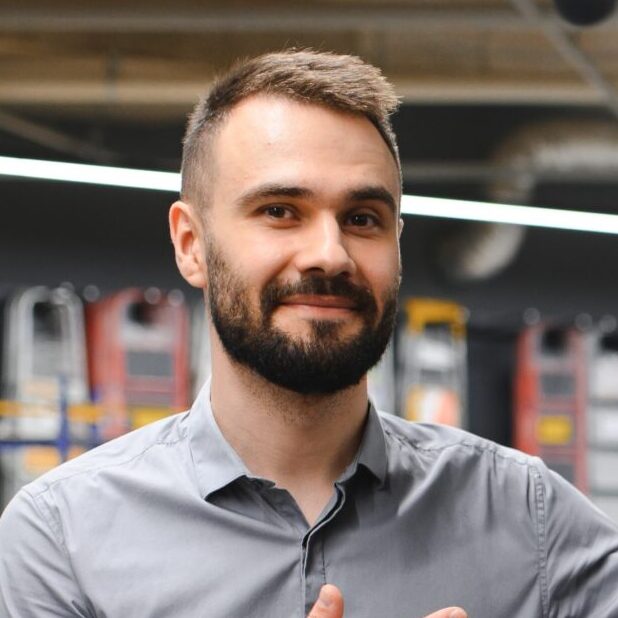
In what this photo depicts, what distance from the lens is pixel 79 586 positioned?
4.74ft

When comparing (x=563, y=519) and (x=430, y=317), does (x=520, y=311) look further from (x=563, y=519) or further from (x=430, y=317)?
(x=563, y=519)

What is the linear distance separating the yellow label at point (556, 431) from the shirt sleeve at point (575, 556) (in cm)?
737

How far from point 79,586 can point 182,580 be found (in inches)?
4.7

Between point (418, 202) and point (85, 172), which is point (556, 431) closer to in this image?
point (418, 202)

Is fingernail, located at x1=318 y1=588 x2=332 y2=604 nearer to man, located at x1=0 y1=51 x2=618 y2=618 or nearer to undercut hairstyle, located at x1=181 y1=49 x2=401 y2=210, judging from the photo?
man, located at x1=0 y1=51 x2=618 y2=618

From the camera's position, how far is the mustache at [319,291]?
1366 millimetres

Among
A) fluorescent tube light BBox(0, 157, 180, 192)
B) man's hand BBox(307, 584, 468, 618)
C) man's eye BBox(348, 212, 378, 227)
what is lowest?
man's hand BBox(307, 584, 468, 618)

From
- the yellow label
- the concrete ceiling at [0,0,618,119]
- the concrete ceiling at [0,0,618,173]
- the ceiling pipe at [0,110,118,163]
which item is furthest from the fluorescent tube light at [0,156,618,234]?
the yellow label

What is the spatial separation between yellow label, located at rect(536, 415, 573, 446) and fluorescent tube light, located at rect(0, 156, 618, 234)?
4.45ft

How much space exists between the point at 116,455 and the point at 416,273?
7.29 m

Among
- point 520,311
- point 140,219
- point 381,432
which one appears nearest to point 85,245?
point 140,219

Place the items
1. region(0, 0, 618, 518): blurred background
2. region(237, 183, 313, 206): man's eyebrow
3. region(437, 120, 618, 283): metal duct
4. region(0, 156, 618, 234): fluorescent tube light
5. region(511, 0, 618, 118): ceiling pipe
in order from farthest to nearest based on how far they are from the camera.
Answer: region(437, 120, 618, 283): metal duct, region(0, 0, 618, 518): blurred background, region(0, 156, 618, 234): fluorescent tube light, region(511, 0, 618, 118): ceiling pipe, region(237, 183, 313, 206): man's eyebrow

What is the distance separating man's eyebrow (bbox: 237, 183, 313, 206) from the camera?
4.59ft

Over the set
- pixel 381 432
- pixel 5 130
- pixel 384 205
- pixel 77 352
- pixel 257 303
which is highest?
pixel 5 130
